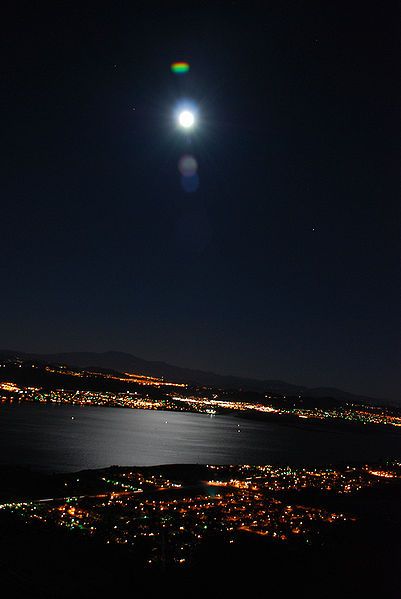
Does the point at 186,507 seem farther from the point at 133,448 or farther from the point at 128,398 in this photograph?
the point at 128,398

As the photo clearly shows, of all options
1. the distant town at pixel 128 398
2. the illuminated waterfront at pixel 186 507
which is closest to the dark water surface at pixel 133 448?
the illuminated waterfront at pixel 186 507

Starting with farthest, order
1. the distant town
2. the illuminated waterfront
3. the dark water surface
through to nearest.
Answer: the distant town < the dark water surface < the illuminated waterfront

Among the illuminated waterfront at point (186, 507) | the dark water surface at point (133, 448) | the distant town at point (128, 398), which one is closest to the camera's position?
the illuminated waterfront at point (186, 507)

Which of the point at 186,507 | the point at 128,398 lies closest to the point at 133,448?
the point at 186,507

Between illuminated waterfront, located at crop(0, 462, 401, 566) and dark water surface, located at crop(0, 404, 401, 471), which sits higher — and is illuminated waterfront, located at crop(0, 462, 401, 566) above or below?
above

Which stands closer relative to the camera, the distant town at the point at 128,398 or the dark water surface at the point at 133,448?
the dark water surface at the point at 133,448

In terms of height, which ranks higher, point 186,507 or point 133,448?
point 186,507

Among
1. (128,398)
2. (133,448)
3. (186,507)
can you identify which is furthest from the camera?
(128,398)

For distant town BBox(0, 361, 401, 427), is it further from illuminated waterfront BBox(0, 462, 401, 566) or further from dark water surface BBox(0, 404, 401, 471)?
illuminated waterfront BBox(0, 462, 401, 566)

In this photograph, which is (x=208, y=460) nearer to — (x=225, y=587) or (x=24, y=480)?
(x=24, y=480)

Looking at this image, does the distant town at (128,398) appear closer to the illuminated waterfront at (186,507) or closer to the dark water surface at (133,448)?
the dark water surface at (133,448)

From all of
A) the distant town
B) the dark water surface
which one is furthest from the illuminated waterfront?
the distant town

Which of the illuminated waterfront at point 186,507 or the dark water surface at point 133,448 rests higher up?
the illuminated waterfront at point 186,507
